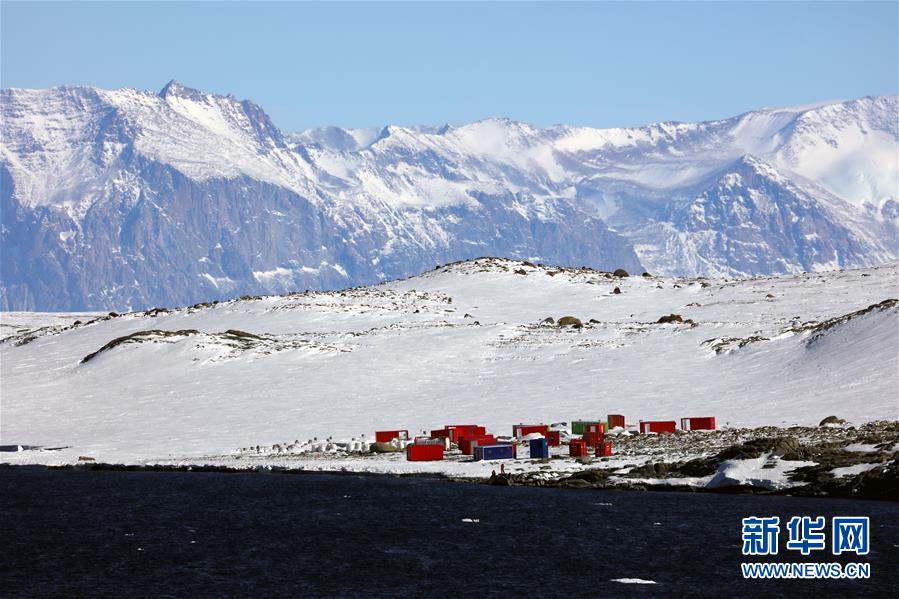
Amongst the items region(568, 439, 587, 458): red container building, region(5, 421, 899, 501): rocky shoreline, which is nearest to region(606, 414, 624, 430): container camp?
region(5, 421, 899, 501): rocky shoreline

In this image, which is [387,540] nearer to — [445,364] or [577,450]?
[577,450]

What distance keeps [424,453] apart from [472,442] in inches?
111

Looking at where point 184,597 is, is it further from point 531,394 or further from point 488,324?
point 488,324

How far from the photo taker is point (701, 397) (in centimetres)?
9394

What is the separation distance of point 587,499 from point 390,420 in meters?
29.9

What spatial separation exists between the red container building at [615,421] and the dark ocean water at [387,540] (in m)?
15.0

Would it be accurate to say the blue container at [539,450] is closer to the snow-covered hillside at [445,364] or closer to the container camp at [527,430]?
the container camp at [527,430]

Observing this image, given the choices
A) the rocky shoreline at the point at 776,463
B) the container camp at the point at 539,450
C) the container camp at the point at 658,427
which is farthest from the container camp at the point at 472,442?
the container camp at the point at 658,427

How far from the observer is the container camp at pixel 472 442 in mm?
78312

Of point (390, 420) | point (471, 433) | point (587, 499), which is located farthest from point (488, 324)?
point (587, 499)

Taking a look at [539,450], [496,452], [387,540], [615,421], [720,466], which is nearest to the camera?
[387,540]

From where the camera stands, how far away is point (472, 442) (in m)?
79.3

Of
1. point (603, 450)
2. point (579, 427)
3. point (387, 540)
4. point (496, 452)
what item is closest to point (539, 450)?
point (496, 452)

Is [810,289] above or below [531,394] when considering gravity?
above
